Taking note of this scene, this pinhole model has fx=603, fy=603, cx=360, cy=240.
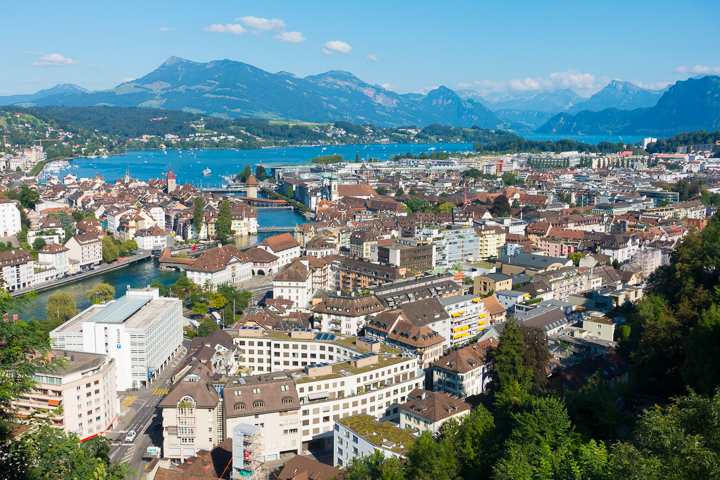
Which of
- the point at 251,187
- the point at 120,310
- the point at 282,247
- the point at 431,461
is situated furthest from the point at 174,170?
the point at 431,461

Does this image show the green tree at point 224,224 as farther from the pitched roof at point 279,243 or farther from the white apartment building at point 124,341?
the white apartment building at point 124,341

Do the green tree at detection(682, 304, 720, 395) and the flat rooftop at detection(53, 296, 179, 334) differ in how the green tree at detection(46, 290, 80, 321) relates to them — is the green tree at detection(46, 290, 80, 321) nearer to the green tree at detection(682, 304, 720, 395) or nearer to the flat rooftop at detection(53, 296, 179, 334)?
the flat rooftop at detection(53, 296, 179, 334)

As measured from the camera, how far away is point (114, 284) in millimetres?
22109

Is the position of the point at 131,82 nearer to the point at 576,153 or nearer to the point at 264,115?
the point at 264,115

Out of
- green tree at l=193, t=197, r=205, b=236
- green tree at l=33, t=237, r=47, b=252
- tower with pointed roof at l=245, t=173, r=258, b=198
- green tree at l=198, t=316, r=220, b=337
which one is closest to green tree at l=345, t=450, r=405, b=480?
green tree at l=198, t=316, r=220, b=337

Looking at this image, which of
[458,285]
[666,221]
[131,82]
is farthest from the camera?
[131,82]

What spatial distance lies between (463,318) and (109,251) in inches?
640

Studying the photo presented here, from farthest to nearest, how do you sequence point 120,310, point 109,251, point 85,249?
point 109,251
point 85,249
point 120,310

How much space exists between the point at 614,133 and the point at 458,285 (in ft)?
408

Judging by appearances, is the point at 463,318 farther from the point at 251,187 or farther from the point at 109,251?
the point at 251,187

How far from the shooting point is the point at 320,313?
1573cm

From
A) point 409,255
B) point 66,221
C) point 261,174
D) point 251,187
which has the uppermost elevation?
point 261,174

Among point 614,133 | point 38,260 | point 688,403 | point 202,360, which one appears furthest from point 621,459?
point 614,133

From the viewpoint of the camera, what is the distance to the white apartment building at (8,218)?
2692cm
